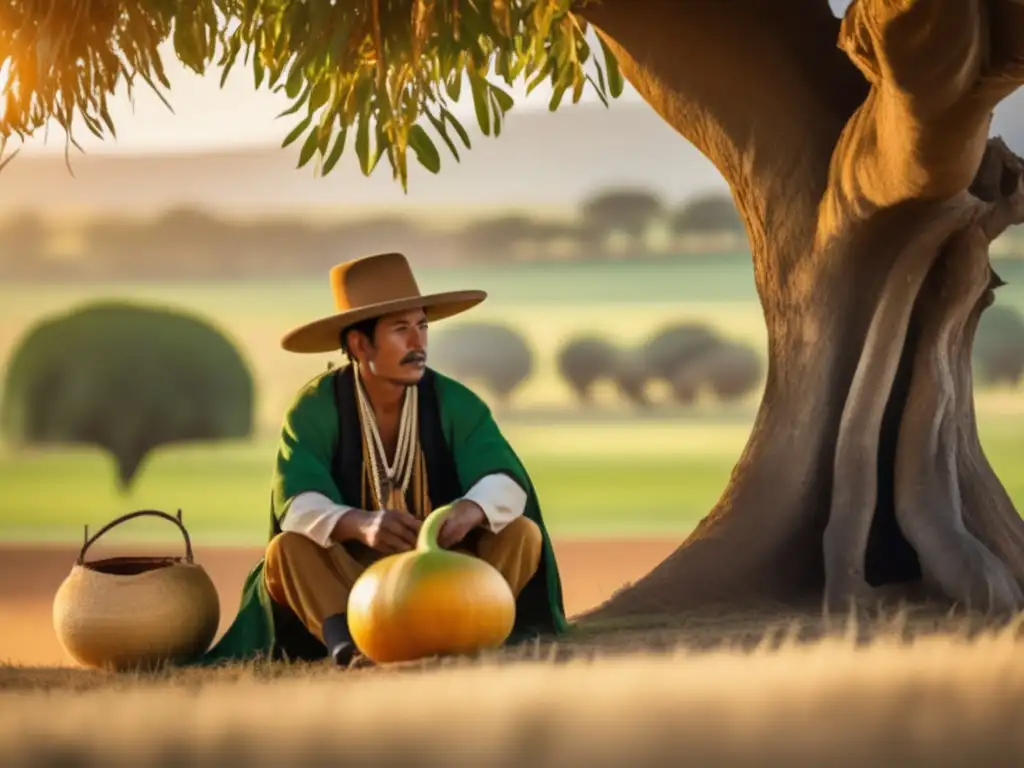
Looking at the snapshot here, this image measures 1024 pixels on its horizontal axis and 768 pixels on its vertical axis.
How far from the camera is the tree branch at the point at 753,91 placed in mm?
6059

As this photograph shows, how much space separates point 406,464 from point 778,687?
183 cm

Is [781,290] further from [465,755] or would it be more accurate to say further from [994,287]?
[465,755]

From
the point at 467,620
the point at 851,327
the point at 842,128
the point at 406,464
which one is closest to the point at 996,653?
the point at 467,620

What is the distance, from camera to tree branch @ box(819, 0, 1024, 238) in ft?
15.4

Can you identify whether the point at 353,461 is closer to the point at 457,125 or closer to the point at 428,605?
the point at 428,605

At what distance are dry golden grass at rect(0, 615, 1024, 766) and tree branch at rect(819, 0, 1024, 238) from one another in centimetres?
180

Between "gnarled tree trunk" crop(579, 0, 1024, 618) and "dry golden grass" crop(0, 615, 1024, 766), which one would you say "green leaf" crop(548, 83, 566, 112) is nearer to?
"gnarled tree trunk" crop(579, 0, 1024, 618)

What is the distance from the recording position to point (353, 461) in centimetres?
510

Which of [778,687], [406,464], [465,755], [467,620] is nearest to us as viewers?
[465,755]

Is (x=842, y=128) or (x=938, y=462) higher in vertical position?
(x=842, y=128)

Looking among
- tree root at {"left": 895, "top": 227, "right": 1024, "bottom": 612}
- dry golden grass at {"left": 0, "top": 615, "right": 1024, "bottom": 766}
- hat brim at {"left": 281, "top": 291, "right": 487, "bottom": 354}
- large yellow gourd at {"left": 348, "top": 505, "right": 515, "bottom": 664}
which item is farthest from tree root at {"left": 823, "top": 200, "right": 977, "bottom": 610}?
dry golden grass at {"left": 0, "top": 615, "right": 1024, "bottom": 766}

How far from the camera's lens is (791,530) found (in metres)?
5.88

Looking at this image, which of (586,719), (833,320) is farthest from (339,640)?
(833,320)

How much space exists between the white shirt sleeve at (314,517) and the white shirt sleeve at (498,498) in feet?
1.21
